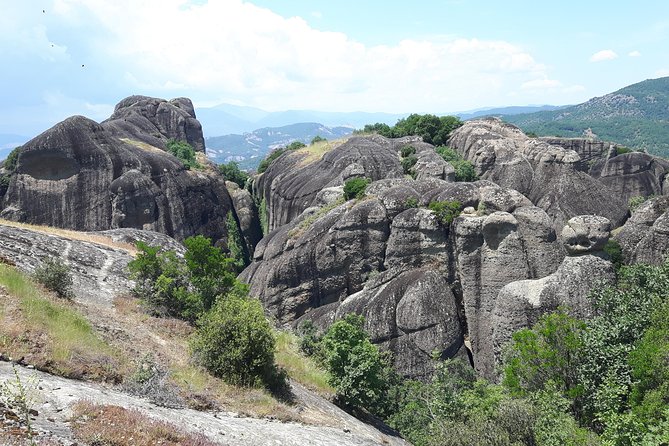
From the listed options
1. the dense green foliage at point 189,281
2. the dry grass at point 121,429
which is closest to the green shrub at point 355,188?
the dense green foliage at point 189,281

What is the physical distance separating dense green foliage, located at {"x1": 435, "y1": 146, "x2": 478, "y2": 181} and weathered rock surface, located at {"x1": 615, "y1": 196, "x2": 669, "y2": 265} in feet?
79.8

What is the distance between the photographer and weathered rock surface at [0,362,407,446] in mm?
7777

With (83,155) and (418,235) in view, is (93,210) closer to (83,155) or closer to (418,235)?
(83,155)

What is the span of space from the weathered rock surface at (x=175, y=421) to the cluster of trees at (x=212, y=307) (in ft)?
5.81

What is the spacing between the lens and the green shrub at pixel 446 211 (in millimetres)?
28453

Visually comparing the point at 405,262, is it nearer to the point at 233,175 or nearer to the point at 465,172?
the point at 465,172

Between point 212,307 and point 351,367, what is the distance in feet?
17.2

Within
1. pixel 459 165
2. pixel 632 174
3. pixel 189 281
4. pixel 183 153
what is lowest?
pixel 189 281

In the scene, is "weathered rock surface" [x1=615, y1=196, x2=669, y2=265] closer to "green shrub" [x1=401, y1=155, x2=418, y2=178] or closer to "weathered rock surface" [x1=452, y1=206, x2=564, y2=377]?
"weathered rock surface" [x1=452, y1=206, x2=564, y2=377]

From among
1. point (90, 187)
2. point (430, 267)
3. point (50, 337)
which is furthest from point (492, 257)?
point (90, 187)

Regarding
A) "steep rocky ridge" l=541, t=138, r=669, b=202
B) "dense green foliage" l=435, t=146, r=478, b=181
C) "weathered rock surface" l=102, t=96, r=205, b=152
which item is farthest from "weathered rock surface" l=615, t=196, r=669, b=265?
"weathered rock surface" l=102, t=96, r=205, b=152

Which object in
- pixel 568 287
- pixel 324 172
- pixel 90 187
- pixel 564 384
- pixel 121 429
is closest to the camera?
pixel 121 429

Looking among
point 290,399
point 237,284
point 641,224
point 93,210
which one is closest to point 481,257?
point 641,224

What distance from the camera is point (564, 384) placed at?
15477mm
